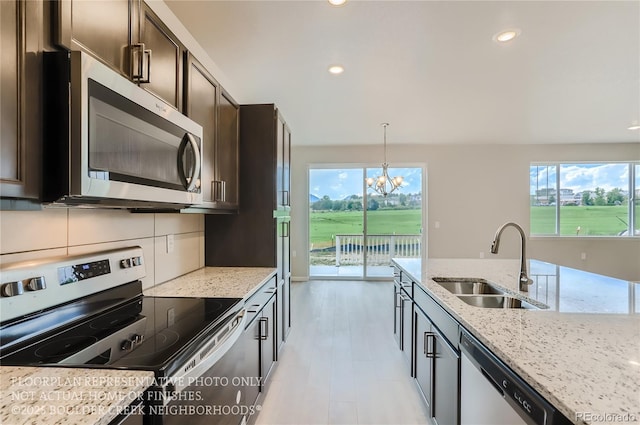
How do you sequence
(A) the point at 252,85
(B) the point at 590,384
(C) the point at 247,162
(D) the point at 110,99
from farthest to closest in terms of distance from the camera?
(A) the point at 252,85
(C) the point at 247,162
(D) the point at 110,99
(B) the point at 590,384

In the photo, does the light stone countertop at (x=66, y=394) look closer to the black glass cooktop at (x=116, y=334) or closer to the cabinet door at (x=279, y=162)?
the black glass cooktop at (x=116, y=334)

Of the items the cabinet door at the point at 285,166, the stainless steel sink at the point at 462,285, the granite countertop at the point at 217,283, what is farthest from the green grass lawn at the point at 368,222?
the stainless steel sink at the point at 462,285

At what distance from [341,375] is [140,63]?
2.48m

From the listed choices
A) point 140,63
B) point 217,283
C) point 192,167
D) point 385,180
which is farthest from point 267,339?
point 385,180

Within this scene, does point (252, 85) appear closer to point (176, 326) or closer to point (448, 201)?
point (176, 326)

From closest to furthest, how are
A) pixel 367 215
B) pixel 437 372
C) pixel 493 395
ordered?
pixel 493 395 → pixel 437 372 → pixel 367 215

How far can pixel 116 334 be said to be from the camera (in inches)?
44.6

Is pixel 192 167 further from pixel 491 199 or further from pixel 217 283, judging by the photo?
pixel 491 199

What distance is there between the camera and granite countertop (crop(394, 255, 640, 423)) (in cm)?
73

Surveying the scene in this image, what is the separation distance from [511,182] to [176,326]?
6.25 m

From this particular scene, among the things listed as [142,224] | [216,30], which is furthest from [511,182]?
[142,224]

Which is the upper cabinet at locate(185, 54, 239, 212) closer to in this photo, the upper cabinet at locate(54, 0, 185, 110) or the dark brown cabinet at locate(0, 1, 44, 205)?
the upper cabinet at locate(54, 0, 185, 110)

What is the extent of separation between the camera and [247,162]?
2529mm

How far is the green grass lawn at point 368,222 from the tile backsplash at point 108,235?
3.58 meters
